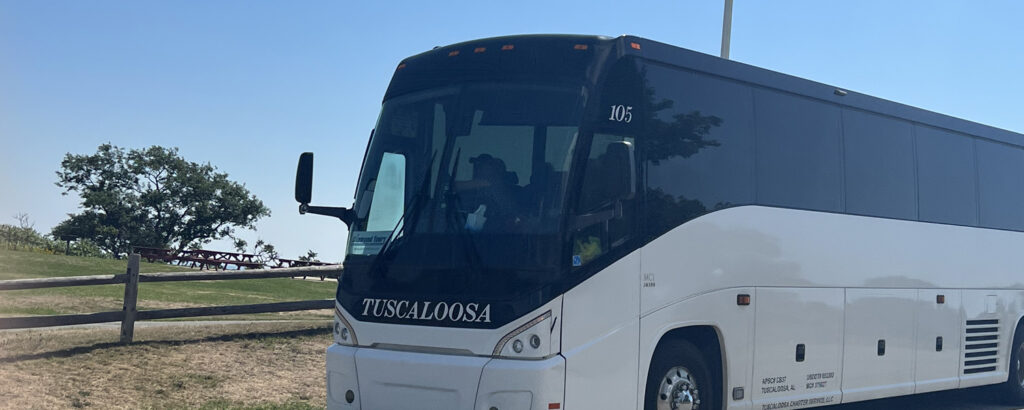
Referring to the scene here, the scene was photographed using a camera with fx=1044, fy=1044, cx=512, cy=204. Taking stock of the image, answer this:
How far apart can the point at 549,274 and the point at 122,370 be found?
7.68 meters

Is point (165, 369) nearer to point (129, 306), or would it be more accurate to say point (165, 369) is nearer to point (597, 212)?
point (129, 306)

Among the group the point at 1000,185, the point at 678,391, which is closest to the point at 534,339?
the point at 678,391

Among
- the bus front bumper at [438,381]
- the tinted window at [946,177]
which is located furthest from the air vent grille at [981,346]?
the bus front bumper at [438,381]

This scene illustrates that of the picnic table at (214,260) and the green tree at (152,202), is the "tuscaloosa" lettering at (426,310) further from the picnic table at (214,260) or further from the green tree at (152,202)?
the green tree at (152,202)

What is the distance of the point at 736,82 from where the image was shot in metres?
10.4

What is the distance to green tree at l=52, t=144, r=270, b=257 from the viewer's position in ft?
249

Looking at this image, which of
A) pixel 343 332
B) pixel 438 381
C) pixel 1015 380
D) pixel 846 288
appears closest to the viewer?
pixel 438 381

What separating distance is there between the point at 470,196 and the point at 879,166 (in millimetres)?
5918

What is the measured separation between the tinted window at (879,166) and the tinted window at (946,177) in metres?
0.32

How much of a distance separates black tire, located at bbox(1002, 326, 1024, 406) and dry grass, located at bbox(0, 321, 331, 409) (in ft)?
31.0

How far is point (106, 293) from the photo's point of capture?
24797 mm

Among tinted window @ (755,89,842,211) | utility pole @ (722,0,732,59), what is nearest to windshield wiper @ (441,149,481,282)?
tinted window @ (755,89,842,211)

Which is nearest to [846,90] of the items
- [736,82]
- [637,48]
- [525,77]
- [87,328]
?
[736,82]

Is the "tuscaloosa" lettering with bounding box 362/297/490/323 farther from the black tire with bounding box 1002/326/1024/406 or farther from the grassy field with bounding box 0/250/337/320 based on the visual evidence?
the grassy field with bounding box 0/250/337/320
